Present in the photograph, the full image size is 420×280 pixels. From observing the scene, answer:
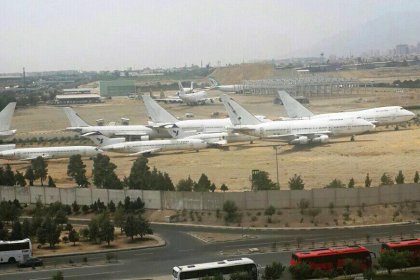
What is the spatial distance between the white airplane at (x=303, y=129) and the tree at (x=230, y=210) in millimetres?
21178

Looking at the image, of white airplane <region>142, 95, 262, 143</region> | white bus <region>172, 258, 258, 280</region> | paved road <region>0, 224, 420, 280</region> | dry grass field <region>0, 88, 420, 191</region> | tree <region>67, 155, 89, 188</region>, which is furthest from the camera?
white airplane <region>142, 95, 262, 143</region>

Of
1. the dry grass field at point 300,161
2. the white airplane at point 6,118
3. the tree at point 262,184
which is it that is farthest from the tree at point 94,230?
the white airplane at point 6,118

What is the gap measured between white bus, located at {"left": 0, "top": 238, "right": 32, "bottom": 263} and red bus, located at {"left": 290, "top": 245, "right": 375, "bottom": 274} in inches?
410

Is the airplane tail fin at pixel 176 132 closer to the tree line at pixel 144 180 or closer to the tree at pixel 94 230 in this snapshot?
the tree line at pixel 144 180

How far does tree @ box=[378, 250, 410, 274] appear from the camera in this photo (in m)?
19.2

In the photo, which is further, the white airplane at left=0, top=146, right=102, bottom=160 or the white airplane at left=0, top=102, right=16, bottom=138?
the white airplane at left=0, top=102, right=16, bottom=138

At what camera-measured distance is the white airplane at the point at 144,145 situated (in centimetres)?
4931

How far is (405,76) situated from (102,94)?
65.1 m

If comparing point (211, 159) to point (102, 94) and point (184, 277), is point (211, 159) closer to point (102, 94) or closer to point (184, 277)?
point (184, 277)

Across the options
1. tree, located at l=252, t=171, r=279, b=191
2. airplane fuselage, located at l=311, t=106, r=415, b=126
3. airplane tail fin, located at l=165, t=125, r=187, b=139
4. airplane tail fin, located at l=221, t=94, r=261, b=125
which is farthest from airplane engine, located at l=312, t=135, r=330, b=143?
tree, located at l=252, t=171, r=279, b=191

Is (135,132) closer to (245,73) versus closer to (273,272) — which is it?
(273,272)

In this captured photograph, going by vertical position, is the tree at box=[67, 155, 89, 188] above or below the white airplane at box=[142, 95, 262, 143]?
below

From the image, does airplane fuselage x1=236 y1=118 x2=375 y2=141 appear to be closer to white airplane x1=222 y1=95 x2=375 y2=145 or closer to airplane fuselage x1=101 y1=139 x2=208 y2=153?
white airplane x1=222 y1=95 x2=375 y2=145

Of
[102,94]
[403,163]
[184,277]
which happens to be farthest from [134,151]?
[102,94]
